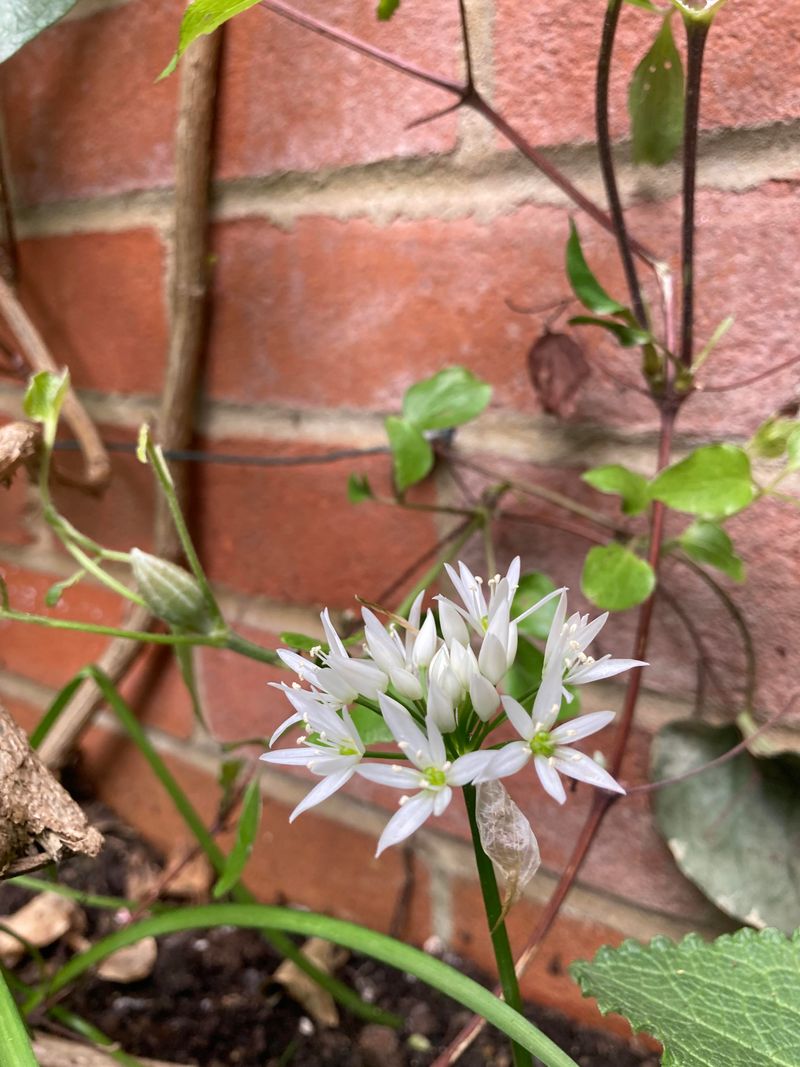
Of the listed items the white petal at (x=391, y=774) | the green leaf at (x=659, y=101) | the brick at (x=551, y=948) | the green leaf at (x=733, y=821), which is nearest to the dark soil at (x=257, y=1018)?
the brick at (x=551, y=948)

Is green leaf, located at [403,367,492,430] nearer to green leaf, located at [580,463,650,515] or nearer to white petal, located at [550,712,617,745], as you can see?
green leaf, located at [580,463,650,515]

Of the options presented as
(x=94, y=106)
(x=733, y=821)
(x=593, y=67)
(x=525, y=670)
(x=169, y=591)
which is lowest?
(x=733, y=821)

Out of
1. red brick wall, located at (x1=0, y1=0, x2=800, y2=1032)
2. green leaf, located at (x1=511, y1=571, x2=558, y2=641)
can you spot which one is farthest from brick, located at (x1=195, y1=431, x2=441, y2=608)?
green leaf, located at (x1=511, y1=571, x2=558, y2=641)

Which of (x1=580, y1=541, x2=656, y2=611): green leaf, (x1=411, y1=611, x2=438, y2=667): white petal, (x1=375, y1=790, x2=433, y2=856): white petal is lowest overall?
(x1=580, y1=541, x2=656, y2=611): green leaf

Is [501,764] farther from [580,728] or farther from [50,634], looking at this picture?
[50,634]

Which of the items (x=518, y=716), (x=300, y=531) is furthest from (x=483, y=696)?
(x=300, y=531)

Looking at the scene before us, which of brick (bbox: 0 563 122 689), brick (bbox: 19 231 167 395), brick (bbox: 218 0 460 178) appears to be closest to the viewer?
brick (bbox: 218 0 460 178)
